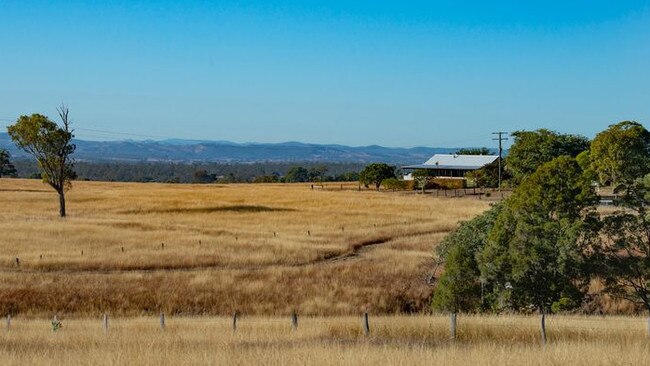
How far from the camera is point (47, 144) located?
7244cm

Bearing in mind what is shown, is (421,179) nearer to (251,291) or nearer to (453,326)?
(251,291)

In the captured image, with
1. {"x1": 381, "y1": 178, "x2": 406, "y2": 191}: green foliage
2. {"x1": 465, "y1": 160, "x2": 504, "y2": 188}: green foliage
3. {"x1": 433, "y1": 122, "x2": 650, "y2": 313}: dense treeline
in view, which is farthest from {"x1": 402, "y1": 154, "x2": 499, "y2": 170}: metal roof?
{"x1": 433, "y1": 122, "x2": 650, "y2": 313}: dense treeline

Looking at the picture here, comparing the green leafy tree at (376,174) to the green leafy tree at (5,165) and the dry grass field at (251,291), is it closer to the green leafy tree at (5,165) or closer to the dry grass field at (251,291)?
the dry grass field at (251,291)

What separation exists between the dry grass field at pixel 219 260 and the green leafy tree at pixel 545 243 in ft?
24.2

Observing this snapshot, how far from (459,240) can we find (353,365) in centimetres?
2368

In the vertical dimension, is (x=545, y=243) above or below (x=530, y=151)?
below

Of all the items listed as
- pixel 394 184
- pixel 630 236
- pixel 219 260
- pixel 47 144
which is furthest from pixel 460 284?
pixel 394 184

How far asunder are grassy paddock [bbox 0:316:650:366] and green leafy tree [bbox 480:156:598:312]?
11.0 feet

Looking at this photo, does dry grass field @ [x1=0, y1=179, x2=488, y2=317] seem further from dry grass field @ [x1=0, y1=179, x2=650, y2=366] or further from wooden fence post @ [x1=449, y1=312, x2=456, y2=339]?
wooden fence post @ [x1=449, y1=312, x2=456, y2=339]

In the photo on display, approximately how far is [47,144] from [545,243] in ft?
187

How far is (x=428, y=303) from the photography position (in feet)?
122

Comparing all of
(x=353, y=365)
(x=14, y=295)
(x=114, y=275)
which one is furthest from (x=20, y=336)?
(x=114, y=275)

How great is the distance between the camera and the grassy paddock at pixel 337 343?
12.8 metres

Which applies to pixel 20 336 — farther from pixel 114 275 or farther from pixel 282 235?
pixel 282 235
